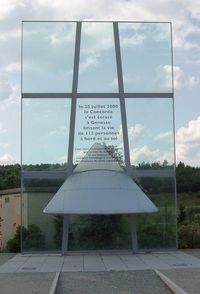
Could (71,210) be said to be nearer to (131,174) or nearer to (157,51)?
(131,174)

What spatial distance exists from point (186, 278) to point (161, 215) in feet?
23.7

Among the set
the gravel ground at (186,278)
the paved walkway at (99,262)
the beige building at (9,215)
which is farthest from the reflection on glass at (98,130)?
the gravel ground at (186,278)

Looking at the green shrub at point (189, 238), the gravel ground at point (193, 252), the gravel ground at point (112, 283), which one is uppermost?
the green shrub at point (189, 238)

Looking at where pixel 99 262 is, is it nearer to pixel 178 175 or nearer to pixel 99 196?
pixel 99 196

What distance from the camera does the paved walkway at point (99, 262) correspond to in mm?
16203

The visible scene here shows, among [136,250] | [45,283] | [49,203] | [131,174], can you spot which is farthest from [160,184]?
[45,283]

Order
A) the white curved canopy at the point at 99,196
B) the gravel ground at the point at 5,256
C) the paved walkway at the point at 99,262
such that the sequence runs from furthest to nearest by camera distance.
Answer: the white curved canopy at the point at 99,196, the gravel ground at the point at 5,256, the paved walkway at the point at 99,262

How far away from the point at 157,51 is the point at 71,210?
21.4 ft

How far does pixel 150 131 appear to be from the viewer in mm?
20781

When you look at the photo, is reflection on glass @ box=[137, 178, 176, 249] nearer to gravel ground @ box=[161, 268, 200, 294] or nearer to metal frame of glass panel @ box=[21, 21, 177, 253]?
metal frame of glass panel @ box=[21, 21, 177, 253]

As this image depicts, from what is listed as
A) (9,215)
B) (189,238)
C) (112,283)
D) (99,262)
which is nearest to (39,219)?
(99,262)

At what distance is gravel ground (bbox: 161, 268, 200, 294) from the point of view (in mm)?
12031

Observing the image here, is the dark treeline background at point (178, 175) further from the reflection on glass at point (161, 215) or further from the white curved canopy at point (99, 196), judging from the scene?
the white curved canopy at point (99, 196)

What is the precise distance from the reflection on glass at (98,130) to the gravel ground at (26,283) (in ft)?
20.4
